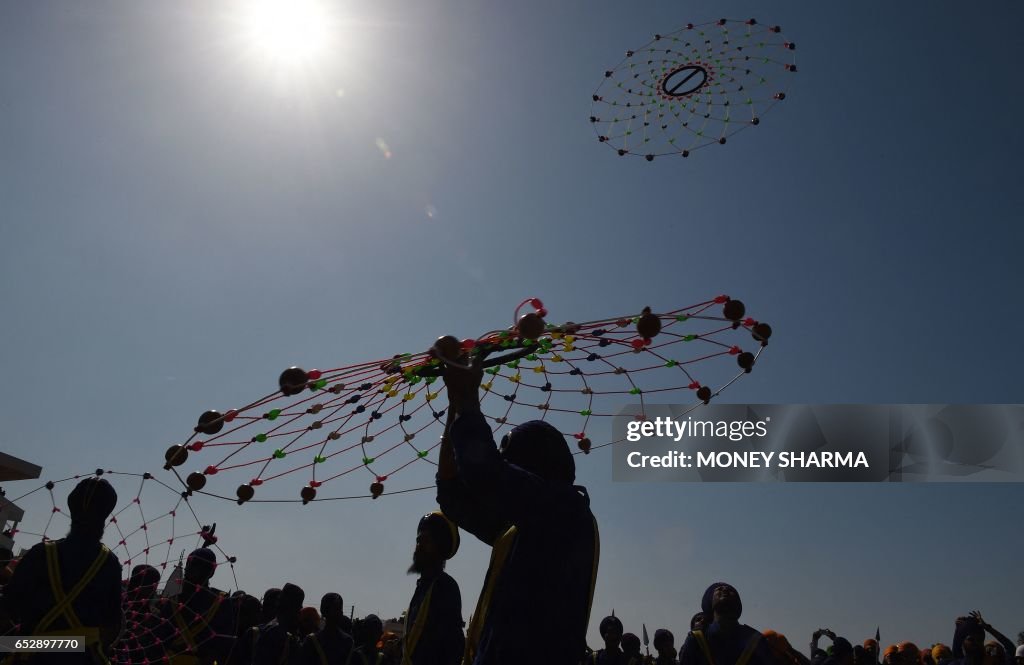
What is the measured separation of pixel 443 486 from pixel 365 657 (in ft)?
21.3

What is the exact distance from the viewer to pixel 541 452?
3594 mm

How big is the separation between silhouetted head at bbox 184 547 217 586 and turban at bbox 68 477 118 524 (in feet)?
9.41

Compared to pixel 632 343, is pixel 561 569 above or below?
below

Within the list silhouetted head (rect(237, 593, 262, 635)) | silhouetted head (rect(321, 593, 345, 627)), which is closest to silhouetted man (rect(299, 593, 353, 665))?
silhouetted head (rect(321, 593, 345, 627))

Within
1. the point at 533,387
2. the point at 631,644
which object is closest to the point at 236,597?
the point at 631,644

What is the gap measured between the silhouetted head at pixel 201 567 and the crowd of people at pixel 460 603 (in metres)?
0.02

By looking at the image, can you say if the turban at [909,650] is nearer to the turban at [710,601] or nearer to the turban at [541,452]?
the turban at [710,601]

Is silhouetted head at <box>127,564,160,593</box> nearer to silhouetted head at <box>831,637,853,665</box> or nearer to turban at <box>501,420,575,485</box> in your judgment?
turban at <box>501,420,575,485</box>

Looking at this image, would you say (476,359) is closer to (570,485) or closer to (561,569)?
(570,485)

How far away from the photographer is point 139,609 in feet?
31.0

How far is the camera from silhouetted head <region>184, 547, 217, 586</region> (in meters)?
8.75

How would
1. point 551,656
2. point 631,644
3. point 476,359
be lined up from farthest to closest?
point 631,644
point 476,359
point 551,656

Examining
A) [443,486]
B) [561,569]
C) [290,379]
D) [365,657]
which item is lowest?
[365,657]

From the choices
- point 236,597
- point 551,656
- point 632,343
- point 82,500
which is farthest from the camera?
point 236,597
